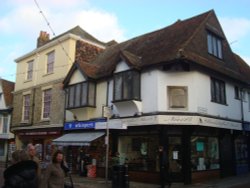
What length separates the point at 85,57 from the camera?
22.6m

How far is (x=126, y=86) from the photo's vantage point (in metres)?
16.3

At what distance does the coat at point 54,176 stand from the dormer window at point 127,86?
9841 mm

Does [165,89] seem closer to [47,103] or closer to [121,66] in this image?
[121,66]

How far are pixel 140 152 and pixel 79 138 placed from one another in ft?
12.0

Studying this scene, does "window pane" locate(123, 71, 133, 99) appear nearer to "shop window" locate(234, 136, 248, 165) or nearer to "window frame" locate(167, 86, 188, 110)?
"window frame" locate(167, 86, 188, 110)

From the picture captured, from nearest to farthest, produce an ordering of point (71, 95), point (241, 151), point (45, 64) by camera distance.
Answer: point (71, 95), point (241, 151), point (45, 64)

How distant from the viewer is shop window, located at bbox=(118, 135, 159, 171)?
15781 mm

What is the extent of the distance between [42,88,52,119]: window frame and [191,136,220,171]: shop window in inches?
429

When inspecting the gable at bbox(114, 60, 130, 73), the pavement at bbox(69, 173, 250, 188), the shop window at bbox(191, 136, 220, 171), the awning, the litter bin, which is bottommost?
the pavement at bbox(69, 173, 250, 188)

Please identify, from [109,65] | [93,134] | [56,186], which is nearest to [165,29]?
[109,65]

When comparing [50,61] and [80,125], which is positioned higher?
[50,61]

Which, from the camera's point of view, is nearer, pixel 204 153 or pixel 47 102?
pixel 204 153

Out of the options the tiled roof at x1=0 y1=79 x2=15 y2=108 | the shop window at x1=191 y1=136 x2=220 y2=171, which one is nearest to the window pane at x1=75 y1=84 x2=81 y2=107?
the shop window at x1=191 y1=136 x2=220 y2=171

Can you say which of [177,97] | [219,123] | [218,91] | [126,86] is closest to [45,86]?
[126,86]
